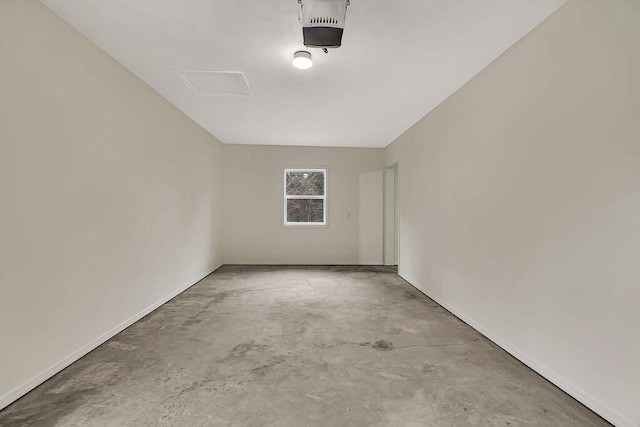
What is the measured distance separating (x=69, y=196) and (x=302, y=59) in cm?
209

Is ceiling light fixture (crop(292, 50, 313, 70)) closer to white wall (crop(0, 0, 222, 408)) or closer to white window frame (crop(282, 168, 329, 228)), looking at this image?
white wall (crop(0, 0, 222, 408))

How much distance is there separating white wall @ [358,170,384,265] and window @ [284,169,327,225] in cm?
84

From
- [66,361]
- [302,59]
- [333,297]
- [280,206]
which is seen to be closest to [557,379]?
[333,297]

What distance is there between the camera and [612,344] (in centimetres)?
166

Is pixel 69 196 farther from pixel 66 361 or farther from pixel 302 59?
pixel 302 59

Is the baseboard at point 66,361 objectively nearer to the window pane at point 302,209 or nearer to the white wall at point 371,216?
the window pane at point 302,209

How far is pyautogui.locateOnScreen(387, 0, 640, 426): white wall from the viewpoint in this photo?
162cm

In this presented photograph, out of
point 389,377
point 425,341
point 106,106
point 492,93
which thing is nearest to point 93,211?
point 106,106

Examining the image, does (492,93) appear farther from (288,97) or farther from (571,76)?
(288,97)

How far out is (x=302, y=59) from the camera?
2600mm

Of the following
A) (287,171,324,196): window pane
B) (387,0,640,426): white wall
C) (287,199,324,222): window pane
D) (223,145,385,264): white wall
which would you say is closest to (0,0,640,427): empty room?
(387,0,640,426): white wall

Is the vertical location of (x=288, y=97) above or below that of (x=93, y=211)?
above

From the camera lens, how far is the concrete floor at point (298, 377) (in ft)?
5.66

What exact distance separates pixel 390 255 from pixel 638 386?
16.2 feet
